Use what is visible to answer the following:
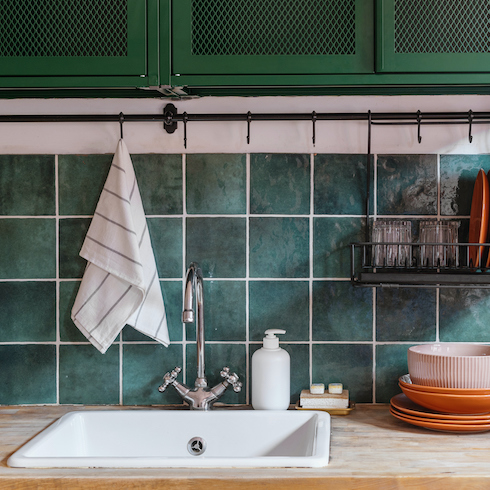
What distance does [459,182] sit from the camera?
1583mm

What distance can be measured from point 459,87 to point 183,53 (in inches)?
27.3

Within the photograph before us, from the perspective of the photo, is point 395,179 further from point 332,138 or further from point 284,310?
point 284,310

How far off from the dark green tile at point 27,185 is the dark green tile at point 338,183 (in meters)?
0.79

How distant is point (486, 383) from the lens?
1314mm

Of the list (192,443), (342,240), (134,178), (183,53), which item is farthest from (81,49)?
(192,443)

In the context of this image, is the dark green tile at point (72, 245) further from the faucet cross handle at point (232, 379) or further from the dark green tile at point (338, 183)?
the dark green tile at point (338, 183)

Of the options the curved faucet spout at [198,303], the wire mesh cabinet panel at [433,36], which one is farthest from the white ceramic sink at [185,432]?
the wire mesh cabinet panel at [433,36]

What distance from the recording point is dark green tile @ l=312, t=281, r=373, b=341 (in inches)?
63.0

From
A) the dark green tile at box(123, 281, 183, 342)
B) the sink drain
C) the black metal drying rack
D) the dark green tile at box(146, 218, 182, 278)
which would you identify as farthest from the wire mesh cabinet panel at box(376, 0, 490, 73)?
the sink drain

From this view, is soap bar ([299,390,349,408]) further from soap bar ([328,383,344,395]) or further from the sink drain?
the sink drain

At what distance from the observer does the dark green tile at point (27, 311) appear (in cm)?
162

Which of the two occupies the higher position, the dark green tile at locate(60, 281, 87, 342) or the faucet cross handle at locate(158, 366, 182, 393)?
the dark green tile at locate(60, 281, 87, 342)

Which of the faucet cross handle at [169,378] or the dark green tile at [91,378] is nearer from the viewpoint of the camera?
the faucet cross handle at [169,378]

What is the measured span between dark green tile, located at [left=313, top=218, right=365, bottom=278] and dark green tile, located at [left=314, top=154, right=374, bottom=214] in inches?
1.4
